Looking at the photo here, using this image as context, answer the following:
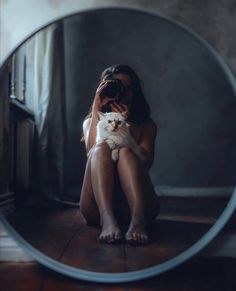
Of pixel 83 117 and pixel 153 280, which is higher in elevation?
pixel 83 117

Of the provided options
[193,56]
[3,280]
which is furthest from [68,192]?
[193,56]

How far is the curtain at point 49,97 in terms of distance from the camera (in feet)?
3.85

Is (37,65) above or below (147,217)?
above

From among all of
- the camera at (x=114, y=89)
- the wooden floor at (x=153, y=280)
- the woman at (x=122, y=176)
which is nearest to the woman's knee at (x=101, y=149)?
the woman at (x=122, y=176)

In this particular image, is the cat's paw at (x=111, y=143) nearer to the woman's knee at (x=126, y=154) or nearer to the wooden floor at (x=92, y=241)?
the woman's knee at (x=126, y=154)

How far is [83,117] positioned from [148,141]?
0.64ft

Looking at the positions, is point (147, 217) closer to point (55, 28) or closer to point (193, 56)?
→ point (193, 56)

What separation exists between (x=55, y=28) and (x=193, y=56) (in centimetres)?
40

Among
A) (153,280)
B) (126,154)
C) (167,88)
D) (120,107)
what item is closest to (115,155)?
(126,154)

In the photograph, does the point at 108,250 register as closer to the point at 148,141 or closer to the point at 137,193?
the point at 137,193

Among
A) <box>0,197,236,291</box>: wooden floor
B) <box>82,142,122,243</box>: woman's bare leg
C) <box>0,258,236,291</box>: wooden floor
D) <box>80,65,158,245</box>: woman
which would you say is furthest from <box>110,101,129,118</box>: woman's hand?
<box>0,258,236,291</box>: wooden floor

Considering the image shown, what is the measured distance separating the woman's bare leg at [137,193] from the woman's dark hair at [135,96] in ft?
0.35

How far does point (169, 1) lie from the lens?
4.08ft

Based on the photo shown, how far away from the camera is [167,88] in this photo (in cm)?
117
